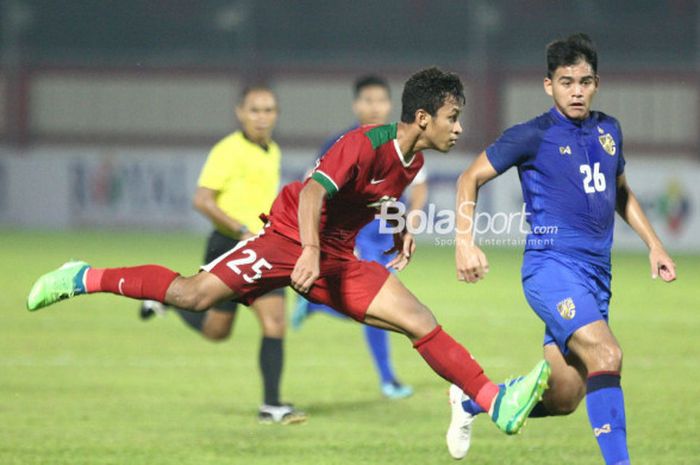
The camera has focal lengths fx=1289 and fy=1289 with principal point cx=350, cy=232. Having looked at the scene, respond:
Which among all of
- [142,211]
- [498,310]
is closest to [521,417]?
[498,310]

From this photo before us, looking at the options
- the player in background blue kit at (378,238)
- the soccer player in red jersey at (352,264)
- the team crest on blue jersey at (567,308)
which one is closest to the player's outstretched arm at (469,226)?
the soccer player in red jersey at (352,264)

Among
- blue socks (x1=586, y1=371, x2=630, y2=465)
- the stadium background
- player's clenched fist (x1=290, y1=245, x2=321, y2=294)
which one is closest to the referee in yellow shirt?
the stadium background

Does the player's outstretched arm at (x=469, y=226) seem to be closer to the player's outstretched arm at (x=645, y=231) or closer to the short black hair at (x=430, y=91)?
the short black hair at (x=430, y=91)

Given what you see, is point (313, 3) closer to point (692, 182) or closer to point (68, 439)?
point (692, 182)

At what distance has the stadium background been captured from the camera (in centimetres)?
814

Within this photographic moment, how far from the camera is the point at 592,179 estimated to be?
6.45 m

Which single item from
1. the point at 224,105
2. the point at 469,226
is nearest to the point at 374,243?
the point at 469,226

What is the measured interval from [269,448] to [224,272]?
1.28 m

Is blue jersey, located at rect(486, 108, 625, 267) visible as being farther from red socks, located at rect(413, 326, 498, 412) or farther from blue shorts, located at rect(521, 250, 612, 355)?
red socks, located at rect(413, 326, 498, 412)

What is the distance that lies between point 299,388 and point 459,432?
10.1ft

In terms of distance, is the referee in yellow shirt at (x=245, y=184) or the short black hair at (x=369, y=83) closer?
the referee in yellow shirt at (x=245, y=184)

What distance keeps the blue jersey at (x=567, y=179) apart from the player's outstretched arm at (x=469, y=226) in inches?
3.0

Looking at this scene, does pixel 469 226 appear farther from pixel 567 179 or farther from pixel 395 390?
pixel 395 390

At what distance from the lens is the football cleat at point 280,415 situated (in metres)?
8.38
